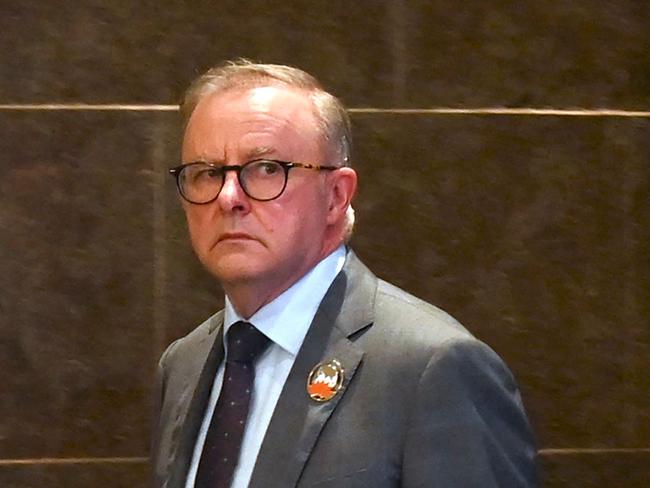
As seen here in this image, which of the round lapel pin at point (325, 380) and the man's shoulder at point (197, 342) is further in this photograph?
the man's shoulder at point (197, 342)

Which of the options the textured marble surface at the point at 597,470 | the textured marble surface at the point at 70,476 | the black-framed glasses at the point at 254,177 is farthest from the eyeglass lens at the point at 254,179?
the textured marble surface at the point at 597,470

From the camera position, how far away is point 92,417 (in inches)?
106

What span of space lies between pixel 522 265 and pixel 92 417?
1158 millimetres

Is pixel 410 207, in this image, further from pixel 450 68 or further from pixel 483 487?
pixel 483 487

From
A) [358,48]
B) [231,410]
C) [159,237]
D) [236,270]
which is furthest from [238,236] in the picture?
[358,48]

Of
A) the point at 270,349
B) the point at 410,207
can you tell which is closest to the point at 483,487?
the point at 270,349

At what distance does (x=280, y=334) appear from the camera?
5.72ft

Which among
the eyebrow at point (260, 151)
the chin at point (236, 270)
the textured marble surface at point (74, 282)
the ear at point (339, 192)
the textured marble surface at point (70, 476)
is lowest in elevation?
the textured marble surface at point (70, 476)

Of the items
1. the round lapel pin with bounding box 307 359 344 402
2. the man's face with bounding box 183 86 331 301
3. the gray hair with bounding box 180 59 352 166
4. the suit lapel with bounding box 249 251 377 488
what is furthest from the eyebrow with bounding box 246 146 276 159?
the round lapel pin with bounding box 307 359 344 402

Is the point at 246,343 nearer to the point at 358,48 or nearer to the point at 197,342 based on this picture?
the point at 197,342

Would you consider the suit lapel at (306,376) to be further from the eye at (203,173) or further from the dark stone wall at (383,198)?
the dark stone wall at (383,198)

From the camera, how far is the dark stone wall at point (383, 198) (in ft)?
8.77

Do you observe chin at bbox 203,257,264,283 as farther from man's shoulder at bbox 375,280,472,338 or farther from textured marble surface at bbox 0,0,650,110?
textured marble surface at bbox 0,0,650,110

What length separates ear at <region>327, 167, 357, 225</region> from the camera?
5.85 feet
